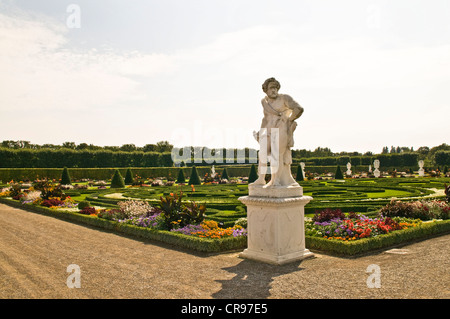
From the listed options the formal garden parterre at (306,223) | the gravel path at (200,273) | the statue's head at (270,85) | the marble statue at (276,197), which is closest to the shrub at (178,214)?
the formal garden parterre at (306,223)

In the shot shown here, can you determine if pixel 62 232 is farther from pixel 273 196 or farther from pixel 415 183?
pixel 415 183

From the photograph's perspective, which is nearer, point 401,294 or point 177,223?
point 401,294

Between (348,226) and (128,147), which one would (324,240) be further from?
(128,147)

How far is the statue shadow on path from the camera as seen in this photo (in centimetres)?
480

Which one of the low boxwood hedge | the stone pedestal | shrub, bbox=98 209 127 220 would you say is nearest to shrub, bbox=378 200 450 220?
the low boxwood hedge

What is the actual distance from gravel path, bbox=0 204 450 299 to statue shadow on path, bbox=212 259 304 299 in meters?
0.01

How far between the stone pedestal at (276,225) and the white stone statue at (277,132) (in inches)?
9.3

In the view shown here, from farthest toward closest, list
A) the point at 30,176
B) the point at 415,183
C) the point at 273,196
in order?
the point at 30,176 → the point at 415,183 → the point at 273,196

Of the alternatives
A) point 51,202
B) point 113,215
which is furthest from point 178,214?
point 51,202

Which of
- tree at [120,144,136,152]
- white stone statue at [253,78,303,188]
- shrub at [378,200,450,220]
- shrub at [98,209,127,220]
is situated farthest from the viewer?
tree at [120,144,136,152]

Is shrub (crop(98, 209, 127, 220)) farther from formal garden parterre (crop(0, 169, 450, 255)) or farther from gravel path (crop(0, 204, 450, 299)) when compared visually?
gravel path (crop(0, 204, 450, 299))
